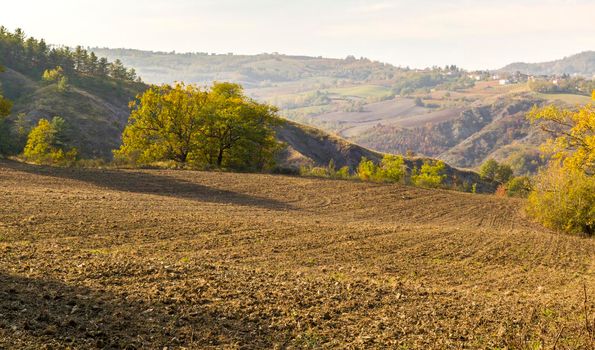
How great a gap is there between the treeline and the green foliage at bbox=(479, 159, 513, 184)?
108 metres

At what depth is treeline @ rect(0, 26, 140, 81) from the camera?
457ft

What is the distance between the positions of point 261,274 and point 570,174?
27379 mm

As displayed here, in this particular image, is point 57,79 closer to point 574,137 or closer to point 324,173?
point 324,173

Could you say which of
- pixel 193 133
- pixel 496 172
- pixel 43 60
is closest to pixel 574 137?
pixel 193 133

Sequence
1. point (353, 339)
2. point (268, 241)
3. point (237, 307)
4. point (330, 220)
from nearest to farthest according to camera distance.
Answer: point (353, 339) → point (237, 307) → point (268, 241) → point (330, 220)

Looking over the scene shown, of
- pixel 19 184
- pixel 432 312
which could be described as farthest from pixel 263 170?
pixel 432 312

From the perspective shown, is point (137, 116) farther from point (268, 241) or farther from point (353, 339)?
point (353, 339)

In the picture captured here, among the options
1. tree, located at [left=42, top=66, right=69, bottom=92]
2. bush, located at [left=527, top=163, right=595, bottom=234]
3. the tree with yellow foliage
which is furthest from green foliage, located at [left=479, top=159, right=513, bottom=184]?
tree, located at [left=42, top=66, right=69, bottom=92]

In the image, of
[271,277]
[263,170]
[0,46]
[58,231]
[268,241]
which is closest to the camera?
[271,277]

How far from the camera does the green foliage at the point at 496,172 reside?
129 m

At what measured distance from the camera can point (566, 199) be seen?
3384 centimetres

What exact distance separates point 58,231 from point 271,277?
9627 mm

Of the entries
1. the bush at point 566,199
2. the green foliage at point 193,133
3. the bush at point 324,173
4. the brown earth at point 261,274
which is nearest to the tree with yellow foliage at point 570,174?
the bush at point 566,199

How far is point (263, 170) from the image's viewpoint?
166ft
